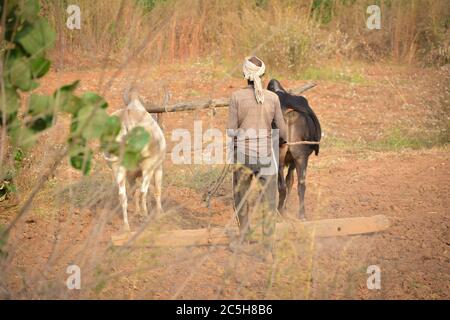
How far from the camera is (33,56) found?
359 cm

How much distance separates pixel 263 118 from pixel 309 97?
8.35 metres

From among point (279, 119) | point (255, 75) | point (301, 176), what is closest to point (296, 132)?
point (301, 176)

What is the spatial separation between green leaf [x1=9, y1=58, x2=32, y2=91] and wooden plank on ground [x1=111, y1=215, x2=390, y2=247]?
2.50 m

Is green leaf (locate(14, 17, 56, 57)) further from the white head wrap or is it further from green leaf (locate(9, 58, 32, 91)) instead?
the white head wrap

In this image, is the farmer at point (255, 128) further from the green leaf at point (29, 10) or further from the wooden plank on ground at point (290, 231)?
the green leaf at point (29, 10)

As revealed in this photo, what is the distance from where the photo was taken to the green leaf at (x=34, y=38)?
361 cm

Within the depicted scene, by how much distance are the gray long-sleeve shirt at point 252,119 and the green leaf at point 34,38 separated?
2.93m

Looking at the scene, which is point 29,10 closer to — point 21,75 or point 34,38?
point 34,38

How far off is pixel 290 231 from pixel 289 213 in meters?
1.78

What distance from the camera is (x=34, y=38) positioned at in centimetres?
363

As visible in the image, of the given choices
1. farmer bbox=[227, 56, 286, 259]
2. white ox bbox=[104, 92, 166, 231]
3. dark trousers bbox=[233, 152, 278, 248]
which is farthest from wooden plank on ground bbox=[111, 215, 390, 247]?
white ox bbox=[104, 92, 166, 231]

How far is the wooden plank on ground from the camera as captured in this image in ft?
20.5
